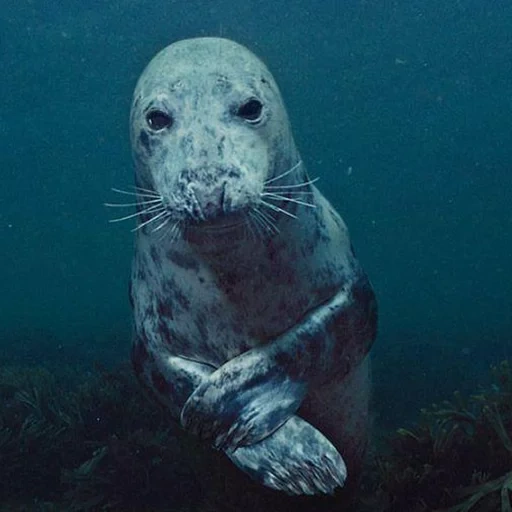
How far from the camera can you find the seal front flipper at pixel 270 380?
322cm

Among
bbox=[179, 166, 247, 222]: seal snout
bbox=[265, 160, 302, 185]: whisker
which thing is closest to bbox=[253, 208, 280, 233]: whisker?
bbox=[265, 160, 302, 185]: whisker

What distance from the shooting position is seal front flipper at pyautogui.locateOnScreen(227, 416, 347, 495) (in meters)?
3.19

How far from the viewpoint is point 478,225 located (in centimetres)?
7862

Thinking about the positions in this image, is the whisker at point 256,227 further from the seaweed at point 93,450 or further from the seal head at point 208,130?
the seaweed at point 93,450

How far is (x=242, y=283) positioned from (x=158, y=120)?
82cm

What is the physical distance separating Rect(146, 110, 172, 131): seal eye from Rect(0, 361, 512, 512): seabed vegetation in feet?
5.52

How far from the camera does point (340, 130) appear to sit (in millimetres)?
51562

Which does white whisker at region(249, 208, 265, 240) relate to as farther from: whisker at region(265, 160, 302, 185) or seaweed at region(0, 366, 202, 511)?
seaweed at region(0, 366, 202, 511)

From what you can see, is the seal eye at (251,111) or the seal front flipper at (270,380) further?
the seal front flipper at (270,380)

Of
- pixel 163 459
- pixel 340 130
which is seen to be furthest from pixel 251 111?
pixel 340 130

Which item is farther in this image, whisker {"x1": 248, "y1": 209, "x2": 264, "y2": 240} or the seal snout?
whisker {"x1": 248, "y1": 209, "x2": 264, "y2": 240}

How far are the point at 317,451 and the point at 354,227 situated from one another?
77.0 m

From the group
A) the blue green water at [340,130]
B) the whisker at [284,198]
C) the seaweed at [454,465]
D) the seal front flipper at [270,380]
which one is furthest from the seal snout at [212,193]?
the blue green water at [340,130]

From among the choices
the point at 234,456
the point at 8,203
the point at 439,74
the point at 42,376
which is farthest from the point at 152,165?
the point at 8,203
